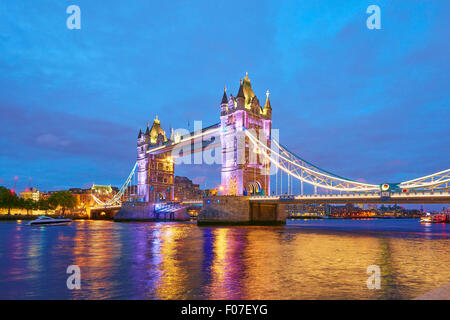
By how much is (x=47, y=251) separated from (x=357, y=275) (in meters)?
19.4

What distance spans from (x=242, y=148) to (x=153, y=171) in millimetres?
40020

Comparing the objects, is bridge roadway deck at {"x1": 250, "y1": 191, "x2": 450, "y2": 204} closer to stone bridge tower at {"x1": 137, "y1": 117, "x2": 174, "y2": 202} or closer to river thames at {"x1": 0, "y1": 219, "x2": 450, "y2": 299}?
river thames at {"x1": 0, "y1": 219, "x2": 450, "y2": 299}

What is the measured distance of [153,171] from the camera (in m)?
90.6

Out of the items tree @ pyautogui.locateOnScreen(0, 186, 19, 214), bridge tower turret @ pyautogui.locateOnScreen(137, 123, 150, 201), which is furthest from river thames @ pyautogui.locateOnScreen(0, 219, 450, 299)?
tree @ pyautogui.locateOnScreen(0, 186, 19, 214)

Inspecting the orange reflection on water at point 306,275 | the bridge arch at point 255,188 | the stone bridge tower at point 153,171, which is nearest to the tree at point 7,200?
the stone bridge tower at point 153,171

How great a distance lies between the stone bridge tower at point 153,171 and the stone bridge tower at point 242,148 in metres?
32.7

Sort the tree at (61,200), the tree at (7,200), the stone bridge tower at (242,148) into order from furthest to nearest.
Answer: the tree at (61,200)
the tree at (7,200)
the stone bridge tower at (242,148)

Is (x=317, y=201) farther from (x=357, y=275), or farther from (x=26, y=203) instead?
(x=26, y=203)

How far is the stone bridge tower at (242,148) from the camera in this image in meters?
56.6

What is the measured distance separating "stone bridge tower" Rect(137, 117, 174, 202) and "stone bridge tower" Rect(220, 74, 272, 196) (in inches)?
1286

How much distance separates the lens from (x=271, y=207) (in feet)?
192

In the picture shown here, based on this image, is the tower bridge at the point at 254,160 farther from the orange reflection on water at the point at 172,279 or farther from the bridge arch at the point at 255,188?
the orange reflection on water at the point at 172,279

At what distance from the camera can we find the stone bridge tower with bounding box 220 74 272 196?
56594 millimetres
